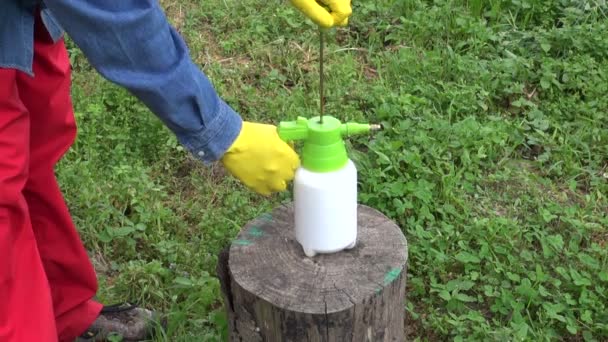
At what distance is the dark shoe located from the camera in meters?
2.85

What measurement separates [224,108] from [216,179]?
1618 mm

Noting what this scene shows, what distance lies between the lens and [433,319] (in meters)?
2.89

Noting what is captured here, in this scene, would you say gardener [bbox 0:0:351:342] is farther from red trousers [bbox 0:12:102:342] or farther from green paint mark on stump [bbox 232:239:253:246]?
green paint mark on stump [bbox 232:239:253:246]

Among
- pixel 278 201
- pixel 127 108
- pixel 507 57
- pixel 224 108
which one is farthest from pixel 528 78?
pixel 224 108

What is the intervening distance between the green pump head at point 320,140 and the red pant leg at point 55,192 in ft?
2.46

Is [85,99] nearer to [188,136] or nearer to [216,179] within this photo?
[216,179]

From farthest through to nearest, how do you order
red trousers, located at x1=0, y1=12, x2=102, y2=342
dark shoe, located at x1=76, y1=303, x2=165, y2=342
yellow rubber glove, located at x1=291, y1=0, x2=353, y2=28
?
dark shoe, located at x1=76, y1=303, x2=165, y2=342, red trousers, located at x1=0, y1=12, x2=102, y2=342, yellow rubber glove, located at x1=291, y1=0, x2=353, y2=28

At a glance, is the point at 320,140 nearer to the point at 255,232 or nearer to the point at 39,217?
the point at 255,232

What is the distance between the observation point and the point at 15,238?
2.12 metres

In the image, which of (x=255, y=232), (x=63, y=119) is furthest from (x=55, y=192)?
(x=255, y=232)

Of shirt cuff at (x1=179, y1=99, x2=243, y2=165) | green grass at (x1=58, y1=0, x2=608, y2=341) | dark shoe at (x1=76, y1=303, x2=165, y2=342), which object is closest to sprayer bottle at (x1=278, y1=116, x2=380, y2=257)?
shirt cuff at (x1=179, y1=99, x2=243, y2=165)

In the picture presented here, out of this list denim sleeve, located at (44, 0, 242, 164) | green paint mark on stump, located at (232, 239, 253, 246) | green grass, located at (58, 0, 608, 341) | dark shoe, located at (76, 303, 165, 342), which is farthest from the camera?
green grass, located at (58, 0, 608, 341)

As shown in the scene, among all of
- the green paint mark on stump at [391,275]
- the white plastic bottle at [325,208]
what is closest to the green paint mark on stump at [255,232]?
the white plastic bottle at [325,208]

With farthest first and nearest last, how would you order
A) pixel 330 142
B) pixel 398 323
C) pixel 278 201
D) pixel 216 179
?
pixel 216 179 < pixel 278 201 < pixel 398 323 < pixel 330 142
